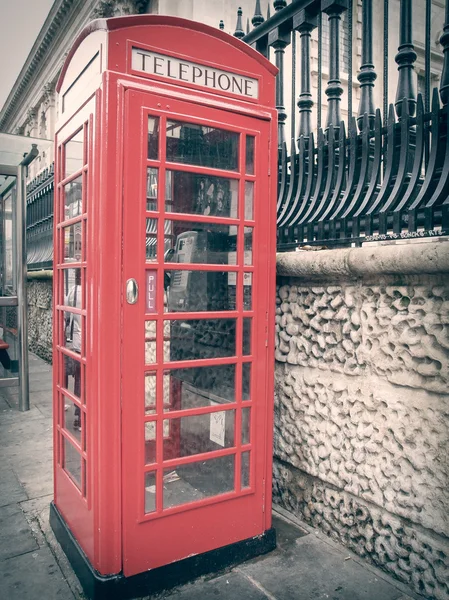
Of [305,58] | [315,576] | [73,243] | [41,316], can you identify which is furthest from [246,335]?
[41,316]

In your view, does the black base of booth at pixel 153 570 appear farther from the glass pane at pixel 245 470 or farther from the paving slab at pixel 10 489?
the paving slab at pixel 10 489

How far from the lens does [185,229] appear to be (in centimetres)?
240

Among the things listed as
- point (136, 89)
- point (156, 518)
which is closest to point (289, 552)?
point (156, 518)

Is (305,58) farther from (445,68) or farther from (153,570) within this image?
(153,570)

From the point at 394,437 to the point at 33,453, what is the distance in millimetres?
3130

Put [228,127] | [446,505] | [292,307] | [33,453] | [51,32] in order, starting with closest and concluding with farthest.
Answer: [446,505], [228,127], [292,307], [33,453], [51,32]

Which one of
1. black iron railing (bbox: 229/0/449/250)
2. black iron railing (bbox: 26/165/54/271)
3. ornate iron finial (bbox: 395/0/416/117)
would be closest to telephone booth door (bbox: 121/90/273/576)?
black iron railing (bbox: 229/0/449/250)

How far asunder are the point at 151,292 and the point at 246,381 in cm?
72

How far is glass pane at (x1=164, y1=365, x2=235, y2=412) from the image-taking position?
253 centimetres

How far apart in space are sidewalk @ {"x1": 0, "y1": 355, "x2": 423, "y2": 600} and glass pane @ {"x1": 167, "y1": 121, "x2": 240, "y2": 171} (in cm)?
204

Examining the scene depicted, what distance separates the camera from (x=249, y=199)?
98.3 inches

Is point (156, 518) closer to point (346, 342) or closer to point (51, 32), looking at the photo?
point (346, 342)

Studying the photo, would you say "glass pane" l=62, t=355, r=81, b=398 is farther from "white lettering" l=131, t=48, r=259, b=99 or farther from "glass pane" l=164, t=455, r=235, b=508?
"white lettering" l=131, t=48, r=259, b=99

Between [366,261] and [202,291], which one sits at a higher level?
[366,261]
